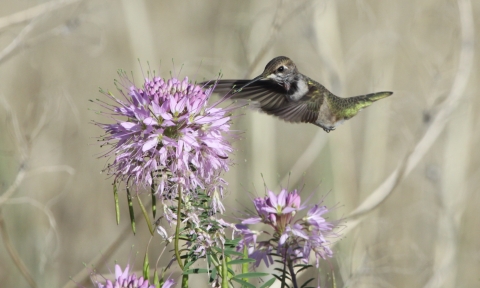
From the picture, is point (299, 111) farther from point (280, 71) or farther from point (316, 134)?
point (316, 134)

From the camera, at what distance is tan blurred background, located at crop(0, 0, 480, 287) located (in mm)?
3803

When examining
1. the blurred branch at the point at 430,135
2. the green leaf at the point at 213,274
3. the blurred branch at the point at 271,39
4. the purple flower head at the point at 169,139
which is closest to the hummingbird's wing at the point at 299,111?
the blurred branch at the point at 271,39

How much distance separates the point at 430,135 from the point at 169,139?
8.02 ft

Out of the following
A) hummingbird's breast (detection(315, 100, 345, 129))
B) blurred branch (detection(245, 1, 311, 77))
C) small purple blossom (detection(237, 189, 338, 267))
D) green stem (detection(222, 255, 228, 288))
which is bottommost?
green stem (detection(222, 255, 228, 288))

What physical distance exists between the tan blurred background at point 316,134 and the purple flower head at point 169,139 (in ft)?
4.17

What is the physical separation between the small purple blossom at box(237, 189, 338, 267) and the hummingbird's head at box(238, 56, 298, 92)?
83cm

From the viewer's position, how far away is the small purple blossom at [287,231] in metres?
1.82

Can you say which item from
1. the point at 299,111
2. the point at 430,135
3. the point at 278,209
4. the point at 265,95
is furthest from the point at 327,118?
the point at 278,209

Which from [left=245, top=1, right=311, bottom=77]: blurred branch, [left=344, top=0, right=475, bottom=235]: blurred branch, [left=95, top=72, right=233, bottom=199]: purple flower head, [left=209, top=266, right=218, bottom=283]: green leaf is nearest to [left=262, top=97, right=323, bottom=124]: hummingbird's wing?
[left=245, top=1, right=311, bottom=77]: blurred branch

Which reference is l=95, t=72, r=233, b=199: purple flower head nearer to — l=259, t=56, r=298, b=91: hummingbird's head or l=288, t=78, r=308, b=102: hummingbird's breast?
l=259, t=56, r=298, b=91: hummingbird's head

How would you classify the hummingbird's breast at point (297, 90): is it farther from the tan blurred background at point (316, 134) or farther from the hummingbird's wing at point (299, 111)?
the tan blurred background at point (316, 134)

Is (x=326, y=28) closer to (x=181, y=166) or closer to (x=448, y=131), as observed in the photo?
(x=448, y=131)

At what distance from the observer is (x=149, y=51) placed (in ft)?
14.9

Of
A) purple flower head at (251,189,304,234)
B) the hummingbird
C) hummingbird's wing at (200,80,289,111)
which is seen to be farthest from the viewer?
hummingbird's wing at (200,80,289,111)
